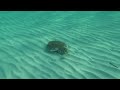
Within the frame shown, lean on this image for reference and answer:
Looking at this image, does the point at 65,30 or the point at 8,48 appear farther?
the point at 65,30

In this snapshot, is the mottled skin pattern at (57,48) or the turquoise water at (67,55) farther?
the mottled skin pattern at (57,48)

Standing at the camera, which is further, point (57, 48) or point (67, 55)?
point (57, 48)

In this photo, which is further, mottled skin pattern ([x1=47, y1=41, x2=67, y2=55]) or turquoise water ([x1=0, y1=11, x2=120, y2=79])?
mottled skin pattern ([x1=47, y1=41, x2=67, y2=55])

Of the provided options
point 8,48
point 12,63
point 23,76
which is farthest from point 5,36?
point 23,76

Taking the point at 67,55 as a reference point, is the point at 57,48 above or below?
above
